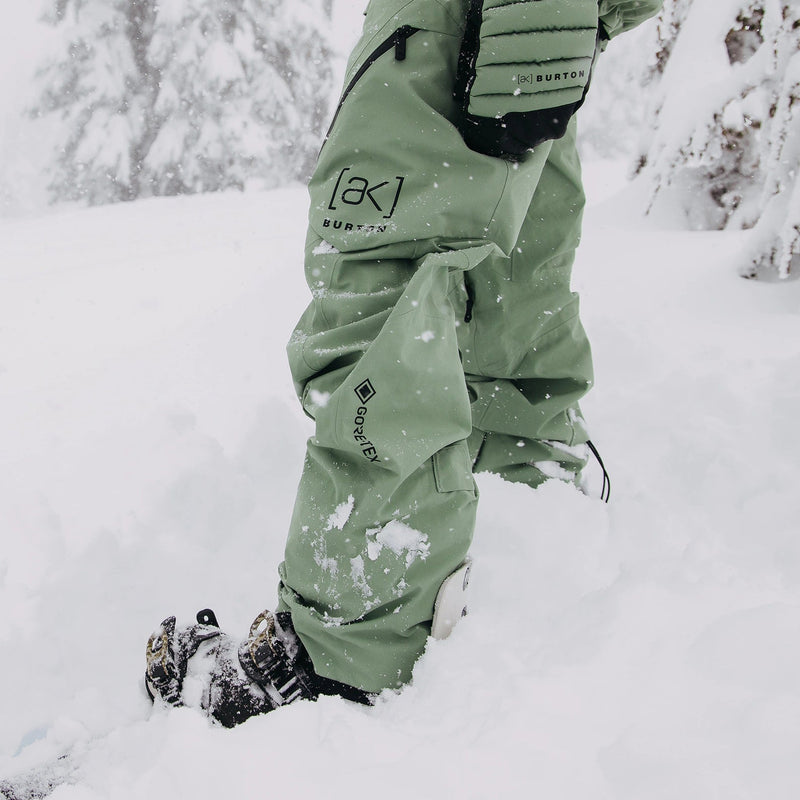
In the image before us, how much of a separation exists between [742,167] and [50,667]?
4.28 m

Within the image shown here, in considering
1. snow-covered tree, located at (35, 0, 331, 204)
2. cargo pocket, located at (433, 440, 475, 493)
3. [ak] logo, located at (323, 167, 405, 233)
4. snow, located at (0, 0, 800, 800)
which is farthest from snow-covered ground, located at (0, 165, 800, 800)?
snow-covered tree, located at (35, 0, 331, 204)

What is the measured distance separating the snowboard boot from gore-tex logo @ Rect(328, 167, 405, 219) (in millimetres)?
711

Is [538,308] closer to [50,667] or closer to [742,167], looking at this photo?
[50,667]

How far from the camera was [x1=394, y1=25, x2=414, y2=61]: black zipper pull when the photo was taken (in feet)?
3.54

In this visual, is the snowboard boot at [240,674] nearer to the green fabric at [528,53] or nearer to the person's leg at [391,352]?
the person's leg at [391,352]

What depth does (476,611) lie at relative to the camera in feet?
4.11

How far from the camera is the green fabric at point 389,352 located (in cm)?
108

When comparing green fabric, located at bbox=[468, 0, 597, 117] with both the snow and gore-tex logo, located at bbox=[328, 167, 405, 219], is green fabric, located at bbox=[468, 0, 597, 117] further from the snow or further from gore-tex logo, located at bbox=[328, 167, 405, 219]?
the snow

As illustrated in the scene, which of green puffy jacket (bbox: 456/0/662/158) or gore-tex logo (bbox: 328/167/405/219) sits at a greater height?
green puffy jacket (bbox: 456/0/662/158)

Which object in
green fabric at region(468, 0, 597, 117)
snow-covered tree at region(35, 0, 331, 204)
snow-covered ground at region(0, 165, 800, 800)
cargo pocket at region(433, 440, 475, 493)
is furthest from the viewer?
snow-covered tree at region(35, 0, 331, 204)

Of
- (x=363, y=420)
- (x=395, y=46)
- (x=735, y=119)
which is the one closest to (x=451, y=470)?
(x=363, y=420)

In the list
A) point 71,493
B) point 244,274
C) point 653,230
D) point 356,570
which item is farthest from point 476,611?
point 653,230

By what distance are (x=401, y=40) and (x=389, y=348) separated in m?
0.49

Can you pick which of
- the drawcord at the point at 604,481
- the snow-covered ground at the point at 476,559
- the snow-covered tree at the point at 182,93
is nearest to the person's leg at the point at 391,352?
the snow-covered ground at the point at 476,559
